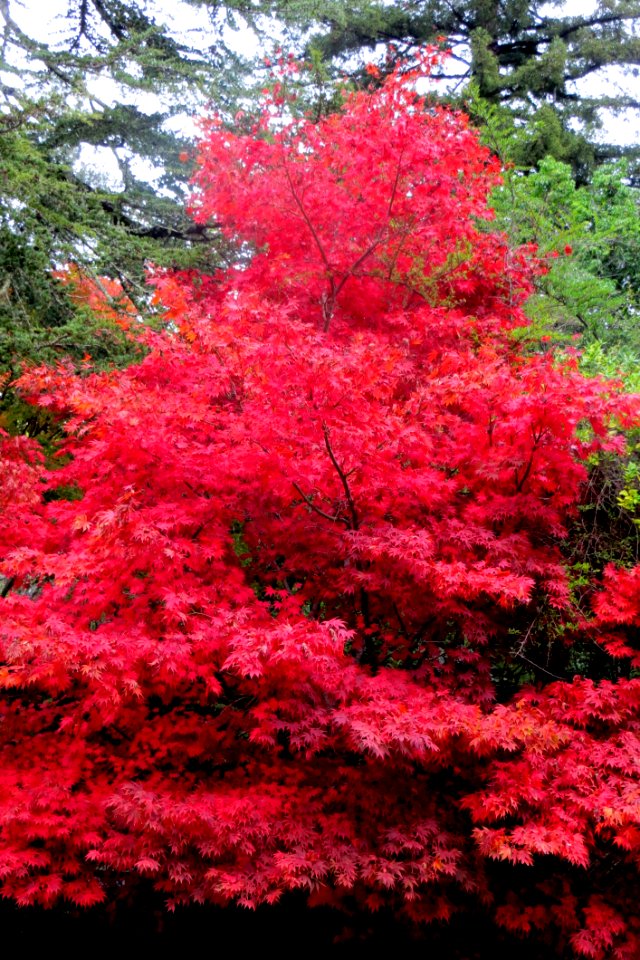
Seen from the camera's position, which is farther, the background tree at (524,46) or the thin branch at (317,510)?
the background tree at (524,46)

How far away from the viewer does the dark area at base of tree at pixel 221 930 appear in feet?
21.0

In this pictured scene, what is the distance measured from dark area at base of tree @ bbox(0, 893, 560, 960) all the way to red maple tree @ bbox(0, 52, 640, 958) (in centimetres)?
60

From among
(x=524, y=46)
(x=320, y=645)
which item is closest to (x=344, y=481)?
(x=320, y=645)

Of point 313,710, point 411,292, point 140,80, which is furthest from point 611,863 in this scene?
point 140,80

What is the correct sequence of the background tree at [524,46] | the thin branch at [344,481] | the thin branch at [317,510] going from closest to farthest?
the thin branch at [344,481]
the thin branch at [317,510]
the background tree at [524,46]

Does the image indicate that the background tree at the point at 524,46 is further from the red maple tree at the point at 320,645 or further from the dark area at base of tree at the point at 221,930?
the dark area at base of tree at the point at 221,930

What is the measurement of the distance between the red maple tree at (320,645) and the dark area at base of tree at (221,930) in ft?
1.95

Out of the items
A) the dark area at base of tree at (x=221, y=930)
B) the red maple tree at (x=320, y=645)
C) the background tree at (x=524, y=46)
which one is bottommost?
the dark area at base of tree at (x=221, y=930)

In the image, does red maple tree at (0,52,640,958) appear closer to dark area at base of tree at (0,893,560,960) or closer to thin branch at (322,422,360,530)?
thin branch at (322,422,360,530)

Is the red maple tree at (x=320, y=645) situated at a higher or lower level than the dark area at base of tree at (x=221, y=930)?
higher

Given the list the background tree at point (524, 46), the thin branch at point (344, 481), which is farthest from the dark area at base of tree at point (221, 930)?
the background tree at point (524, 46)

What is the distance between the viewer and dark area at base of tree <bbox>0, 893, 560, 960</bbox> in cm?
640

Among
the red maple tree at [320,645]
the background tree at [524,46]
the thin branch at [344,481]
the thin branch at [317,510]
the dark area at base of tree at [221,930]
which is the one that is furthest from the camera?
the background tree at [524,46]

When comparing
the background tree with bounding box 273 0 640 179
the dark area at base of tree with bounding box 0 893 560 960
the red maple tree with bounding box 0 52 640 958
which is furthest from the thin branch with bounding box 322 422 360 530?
the background tree with bounding box 273 0 640 179
